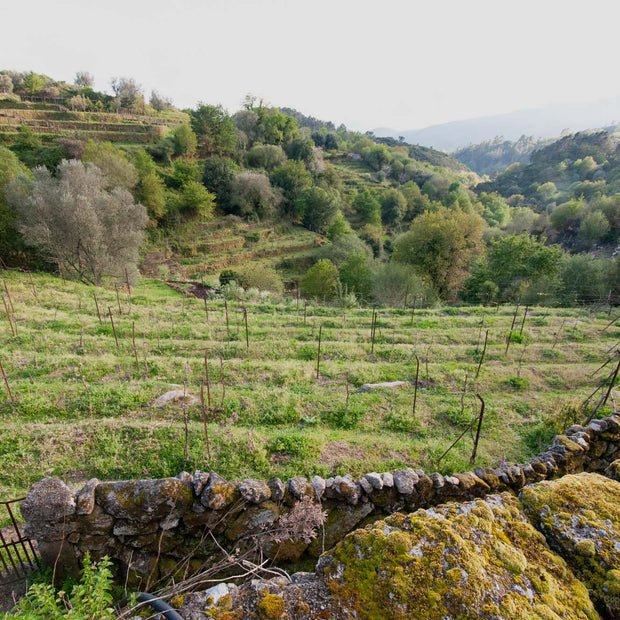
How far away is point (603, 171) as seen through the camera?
93.7 m

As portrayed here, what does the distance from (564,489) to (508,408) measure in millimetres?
6396

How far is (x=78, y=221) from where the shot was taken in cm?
2333

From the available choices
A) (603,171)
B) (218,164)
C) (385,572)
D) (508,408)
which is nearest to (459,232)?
(508,408)

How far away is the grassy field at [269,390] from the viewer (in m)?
6.96

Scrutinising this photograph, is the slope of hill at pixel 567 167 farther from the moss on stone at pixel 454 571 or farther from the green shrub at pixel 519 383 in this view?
the moss on stone at pixel 454 571

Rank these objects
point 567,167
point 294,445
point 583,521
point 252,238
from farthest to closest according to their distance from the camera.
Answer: point 567,167 < point 252,238 < point 294,445 < point 583,521

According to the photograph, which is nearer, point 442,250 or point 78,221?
point 78,221

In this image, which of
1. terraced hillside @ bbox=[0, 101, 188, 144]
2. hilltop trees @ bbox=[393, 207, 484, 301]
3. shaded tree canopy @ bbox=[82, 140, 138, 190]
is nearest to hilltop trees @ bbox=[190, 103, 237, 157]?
terraced hillside @ bbox=[0, 101, 188, 144]

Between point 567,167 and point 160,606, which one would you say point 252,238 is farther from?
point 567,167

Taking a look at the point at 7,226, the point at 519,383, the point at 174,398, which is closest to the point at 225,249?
the point at 7,226

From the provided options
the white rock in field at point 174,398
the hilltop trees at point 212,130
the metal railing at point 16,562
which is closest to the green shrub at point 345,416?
the white rock in field at point 174,398

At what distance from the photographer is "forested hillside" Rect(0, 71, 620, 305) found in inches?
1004

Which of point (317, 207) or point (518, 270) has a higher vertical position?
point (317, 207)

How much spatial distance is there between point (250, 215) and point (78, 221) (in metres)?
34.1
